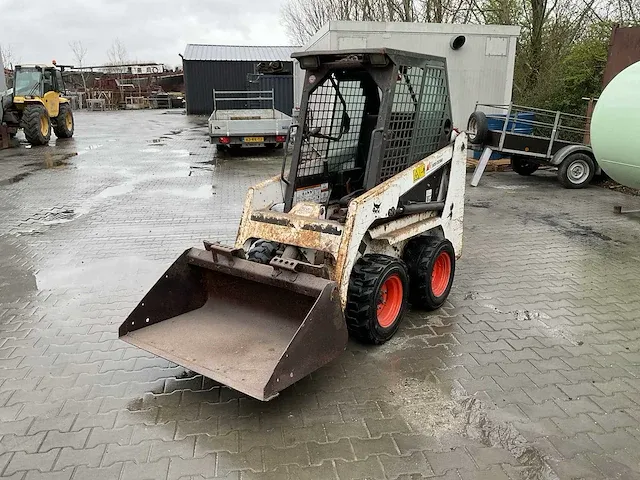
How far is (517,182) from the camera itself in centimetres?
1182

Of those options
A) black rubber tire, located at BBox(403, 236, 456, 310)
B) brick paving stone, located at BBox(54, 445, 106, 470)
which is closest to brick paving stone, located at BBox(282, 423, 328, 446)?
brick paving stone, located at BBox(54, 445, 106, 470)

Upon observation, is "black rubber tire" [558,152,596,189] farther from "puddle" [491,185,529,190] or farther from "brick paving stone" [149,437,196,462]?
"brick paving stone" [149,437,196,462]

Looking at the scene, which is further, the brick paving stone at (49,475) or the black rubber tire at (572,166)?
the black rubber tire at (572,166)

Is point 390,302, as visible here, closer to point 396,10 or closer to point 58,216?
point 58,216

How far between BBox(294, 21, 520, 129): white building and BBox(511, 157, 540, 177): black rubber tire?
2.43 m

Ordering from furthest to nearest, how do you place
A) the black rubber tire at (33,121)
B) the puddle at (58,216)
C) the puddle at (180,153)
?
the black rubber tire at (33,121), the puddle at (180,153), the puddle at (58,216)

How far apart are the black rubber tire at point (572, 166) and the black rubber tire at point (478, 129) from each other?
5.38 ft

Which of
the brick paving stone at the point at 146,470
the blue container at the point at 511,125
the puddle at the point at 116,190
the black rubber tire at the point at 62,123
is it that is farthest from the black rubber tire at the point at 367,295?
the black rubber tire at the point at 62,123

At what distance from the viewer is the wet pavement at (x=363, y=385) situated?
10.1ft

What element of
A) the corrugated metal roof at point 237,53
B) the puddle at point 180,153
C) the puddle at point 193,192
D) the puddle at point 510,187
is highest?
the corrugated metal roof at point 237,53

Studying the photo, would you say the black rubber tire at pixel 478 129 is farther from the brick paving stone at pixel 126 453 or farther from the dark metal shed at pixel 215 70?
the dark metal shed at pixel 215 70

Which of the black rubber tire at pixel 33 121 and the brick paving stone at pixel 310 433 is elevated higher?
the black rubber tire at pixel 33 121

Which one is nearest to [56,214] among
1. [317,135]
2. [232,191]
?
[232,191]

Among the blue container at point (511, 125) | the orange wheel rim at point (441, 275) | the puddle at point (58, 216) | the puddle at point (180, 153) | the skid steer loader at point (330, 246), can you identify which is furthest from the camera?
the puddle at point (180, 153)
